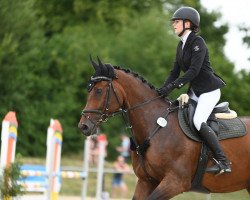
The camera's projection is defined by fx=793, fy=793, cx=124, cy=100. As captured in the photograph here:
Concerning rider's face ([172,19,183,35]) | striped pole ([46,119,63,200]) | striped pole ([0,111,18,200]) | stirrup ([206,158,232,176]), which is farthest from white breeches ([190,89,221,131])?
striped pole ([46,119,63,200])

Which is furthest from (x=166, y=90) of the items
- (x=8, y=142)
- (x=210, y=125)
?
(x=8, y=142)

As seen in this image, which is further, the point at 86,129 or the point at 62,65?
the point at 62,65

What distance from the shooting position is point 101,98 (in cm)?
852

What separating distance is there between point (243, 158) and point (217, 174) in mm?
435

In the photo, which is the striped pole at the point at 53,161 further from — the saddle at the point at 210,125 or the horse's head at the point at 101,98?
the horse's head at the point at 101,98

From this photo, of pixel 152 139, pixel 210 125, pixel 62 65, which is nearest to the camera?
pixel 152 139

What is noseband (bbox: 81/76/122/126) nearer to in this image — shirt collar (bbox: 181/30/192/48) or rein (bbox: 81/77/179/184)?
rein (bbox: 81/77/179/184)

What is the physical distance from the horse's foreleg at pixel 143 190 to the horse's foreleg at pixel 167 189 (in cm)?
34

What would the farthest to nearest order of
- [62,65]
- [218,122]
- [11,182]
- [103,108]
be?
[62,65] → [11,182] → [218,122] → [103,108]

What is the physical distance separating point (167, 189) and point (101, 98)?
1.20m

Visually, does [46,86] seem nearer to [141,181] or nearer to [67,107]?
[67,107]

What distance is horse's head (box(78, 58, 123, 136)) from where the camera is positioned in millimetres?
8422

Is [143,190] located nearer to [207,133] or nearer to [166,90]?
[207,133]

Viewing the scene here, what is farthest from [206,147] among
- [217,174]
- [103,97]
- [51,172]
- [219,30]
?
[219,30]
